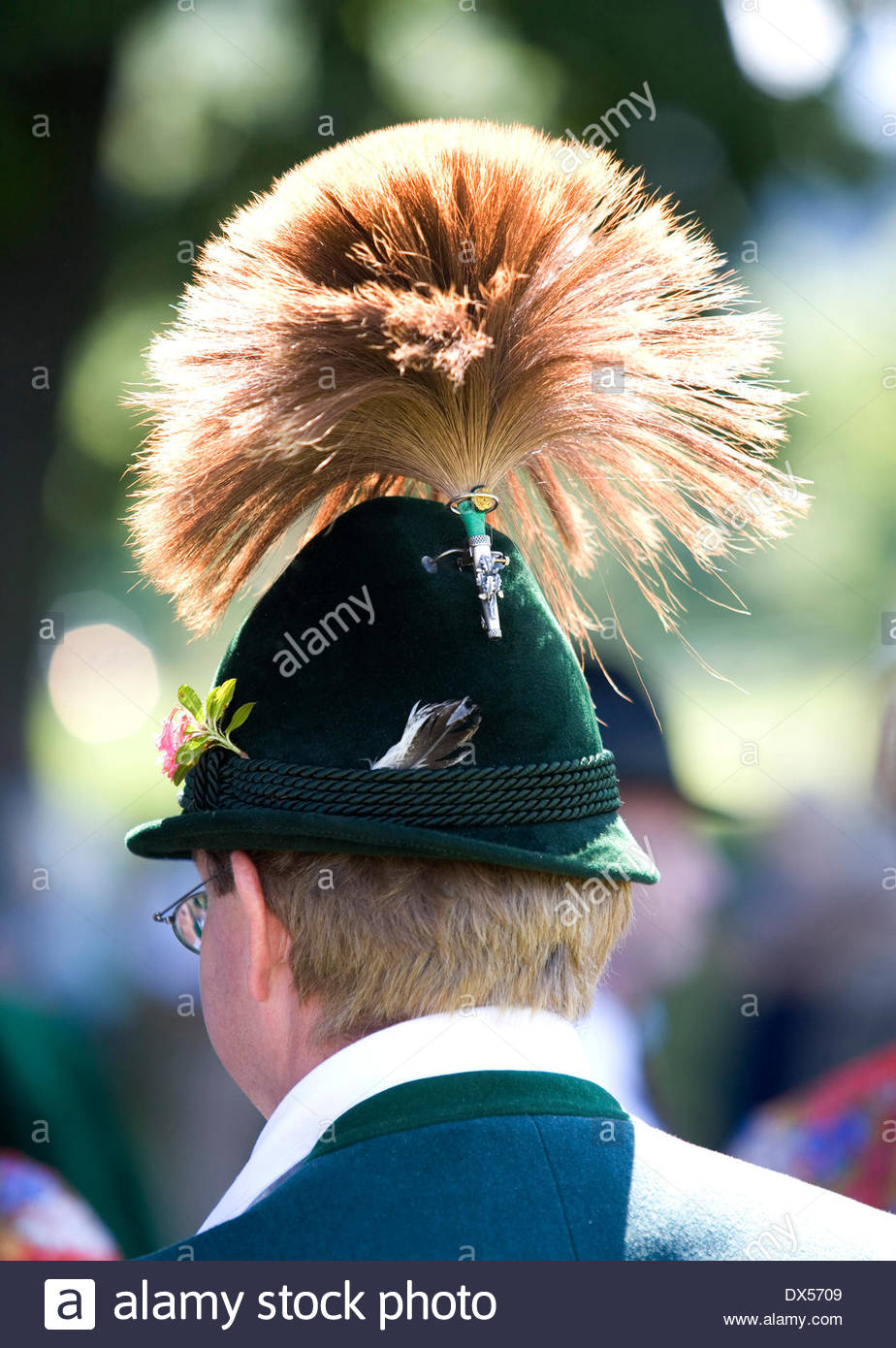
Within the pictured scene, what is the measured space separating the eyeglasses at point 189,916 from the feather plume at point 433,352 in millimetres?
387

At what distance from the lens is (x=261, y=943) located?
1.28m

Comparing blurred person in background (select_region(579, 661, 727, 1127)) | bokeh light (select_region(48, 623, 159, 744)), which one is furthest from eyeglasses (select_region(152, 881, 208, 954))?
bokeh light (select_region(48, 623, 159, 744))

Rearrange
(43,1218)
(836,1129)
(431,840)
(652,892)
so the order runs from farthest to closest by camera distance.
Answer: (652,892) < (836,1129) < (43,1218) < (431,840)

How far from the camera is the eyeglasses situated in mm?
1506

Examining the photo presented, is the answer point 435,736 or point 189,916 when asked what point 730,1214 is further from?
point 189,916

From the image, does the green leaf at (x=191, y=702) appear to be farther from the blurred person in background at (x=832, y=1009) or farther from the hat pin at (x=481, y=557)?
the blurred person in background at (x=832, y=1009)

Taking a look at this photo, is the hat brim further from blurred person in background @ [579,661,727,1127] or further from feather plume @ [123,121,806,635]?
blurred person in background @ [579,661,727,1127]

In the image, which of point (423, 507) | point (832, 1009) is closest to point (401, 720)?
point (423, 507)

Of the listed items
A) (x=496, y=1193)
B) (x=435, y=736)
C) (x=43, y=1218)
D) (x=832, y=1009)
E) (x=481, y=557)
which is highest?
(x=481, y=557)

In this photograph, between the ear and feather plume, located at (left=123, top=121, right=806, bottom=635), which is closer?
the ear

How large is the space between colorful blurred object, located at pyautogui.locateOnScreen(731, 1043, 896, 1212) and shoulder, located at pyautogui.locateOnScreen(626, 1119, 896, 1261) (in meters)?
2.53

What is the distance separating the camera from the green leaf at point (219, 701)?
1.40 m

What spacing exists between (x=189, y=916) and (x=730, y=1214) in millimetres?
760

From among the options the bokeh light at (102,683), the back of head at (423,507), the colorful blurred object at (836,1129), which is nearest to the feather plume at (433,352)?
the back of head at (423,507)
